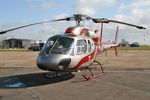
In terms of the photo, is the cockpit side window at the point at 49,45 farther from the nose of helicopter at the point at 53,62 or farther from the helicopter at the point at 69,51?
the nose of helicopter at the point at 53,62

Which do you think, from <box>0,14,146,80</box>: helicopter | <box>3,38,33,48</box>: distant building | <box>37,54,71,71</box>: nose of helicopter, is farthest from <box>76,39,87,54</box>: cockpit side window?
<box>3,38,33,48</box>: distant building

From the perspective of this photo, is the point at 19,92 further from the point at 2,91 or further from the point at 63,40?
the point at 63,40

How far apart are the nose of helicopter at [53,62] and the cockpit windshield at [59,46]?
376 mm

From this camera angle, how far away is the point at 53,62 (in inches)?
282

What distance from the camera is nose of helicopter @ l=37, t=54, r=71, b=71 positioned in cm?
719

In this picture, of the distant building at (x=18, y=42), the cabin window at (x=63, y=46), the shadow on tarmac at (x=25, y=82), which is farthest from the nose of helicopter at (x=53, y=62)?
the distant building at (x=18, y=42)

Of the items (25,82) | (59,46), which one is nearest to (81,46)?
(59,46)

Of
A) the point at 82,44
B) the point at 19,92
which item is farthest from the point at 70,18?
the point at 19,92

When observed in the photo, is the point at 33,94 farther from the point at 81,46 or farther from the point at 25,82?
the point at 81,46

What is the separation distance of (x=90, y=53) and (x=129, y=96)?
13.1 ft

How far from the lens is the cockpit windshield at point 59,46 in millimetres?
7766

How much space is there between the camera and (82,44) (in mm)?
8766

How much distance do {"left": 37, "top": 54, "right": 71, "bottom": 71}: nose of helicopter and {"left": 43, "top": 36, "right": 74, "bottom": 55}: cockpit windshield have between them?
0.38 m

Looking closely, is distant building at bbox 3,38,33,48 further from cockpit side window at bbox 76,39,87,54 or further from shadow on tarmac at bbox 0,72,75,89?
cockpit side window at bbox 76,39,87,54
